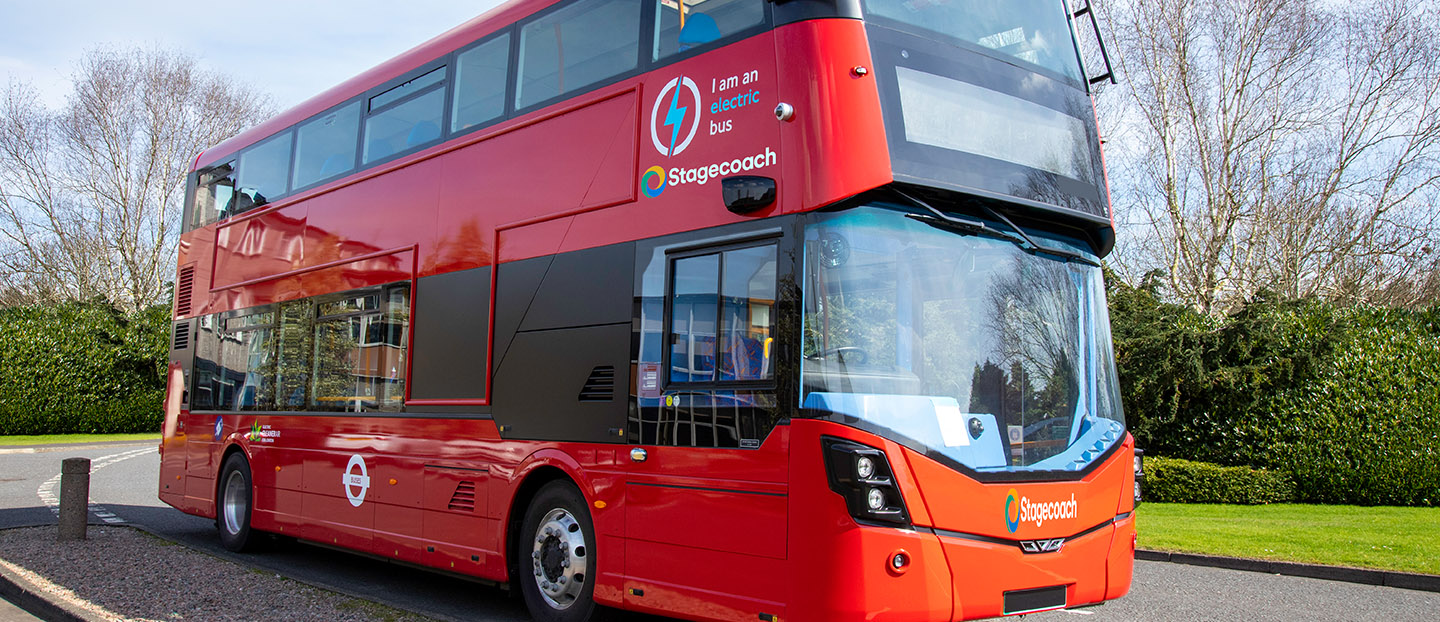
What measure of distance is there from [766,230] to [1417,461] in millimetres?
14164

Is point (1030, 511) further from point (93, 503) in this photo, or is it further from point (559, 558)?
point (93, 503)

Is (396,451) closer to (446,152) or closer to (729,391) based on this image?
(446,152)

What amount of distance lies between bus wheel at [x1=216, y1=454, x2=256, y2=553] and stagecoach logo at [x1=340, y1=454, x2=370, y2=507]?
2.25m

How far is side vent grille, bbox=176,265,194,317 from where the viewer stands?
12.6 m

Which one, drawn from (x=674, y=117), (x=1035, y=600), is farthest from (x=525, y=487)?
(x=1035, y=600)

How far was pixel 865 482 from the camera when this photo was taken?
504 centimetres

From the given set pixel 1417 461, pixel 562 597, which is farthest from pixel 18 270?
pixel 1417 461

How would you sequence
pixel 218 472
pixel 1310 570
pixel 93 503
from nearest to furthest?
pixel 1310 570, pixel 218 472, pixel 93 503

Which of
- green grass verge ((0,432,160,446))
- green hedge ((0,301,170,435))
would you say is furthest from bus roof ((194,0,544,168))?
green hedge ((0,301,170,435))

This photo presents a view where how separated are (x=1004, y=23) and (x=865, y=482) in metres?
3.18

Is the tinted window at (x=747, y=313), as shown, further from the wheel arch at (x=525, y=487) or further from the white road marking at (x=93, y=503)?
the white road marking at (x=93, y=503)

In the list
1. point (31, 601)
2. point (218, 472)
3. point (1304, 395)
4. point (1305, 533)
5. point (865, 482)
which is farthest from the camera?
point (1304, 395)

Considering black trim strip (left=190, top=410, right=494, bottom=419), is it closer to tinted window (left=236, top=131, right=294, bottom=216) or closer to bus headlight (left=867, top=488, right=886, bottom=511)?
tinted window (left=236, top=131, right=294, bottom=216)

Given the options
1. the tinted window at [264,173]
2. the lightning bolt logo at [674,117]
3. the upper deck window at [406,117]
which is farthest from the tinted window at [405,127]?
the lightning bolt logo at [674,117]
